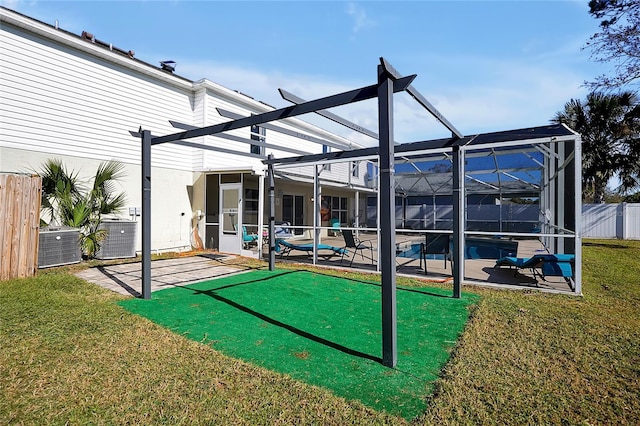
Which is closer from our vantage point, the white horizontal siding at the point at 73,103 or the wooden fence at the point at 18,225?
the wooden fence at the point at 18,225

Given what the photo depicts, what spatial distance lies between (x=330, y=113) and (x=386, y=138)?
4.69ft

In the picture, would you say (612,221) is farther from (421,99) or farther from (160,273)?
(160,273)

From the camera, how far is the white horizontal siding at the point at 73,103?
7.95 metres

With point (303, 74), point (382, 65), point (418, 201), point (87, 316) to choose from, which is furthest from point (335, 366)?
point (418, 201)

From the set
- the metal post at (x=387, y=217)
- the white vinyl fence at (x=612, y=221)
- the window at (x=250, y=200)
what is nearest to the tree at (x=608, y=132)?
the white vinyl fence at (x=612, y=221)

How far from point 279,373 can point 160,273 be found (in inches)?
228

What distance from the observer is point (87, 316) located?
15.0 feet

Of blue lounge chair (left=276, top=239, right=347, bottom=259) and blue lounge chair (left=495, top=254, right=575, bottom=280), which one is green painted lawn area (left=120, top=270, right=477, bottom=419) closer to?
blue lounge chair (left=495, top=254, right=575, bottom=280)

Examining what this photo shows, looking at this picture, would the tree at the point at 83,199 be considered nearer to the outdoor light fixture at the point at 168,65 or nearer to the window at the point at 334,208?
the outdoor light fixture at the point at 168,65

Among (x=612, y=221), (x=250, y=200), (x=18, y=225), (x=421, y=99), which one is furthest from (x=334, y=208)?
(x=421, y=99)

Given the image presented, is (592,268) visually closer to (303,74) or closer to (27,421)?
(303,74)

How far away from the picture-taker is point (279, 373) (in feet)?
10.1

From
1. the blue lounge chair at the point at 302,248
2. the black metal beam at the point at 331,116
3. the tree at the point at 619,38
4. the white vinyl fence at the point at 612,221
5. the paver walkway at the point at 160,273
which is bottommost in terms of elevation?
the paver walkway at the point at 160,273

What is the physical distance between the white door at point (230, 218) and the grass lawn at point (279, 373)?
5.95 m
